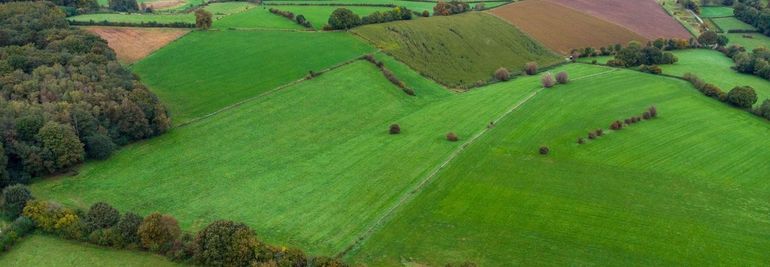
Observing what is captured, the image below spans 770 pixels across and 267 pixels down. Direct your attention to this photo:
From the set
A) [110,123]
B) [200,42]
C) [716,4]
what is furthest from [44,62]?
[716,4]

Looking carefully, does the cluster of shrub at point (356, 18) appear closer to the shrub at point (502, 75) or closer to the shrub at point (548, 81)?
the shrub at point (502, 75)

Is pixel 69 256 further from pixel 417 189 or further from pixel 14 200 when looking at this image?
pixel 417 189

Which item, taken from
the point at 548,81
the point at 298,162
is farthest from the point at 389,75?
the point at 298,162

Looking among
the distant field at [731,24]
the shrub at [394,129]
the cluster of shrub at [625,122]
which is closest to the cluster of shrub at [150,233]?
the shrub at [394,129]

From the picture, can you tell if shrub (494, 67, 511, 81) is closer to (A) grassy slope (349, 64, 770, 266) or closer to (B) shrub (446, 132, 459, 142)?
(A) grassy slope (349, 64, 770, 266)

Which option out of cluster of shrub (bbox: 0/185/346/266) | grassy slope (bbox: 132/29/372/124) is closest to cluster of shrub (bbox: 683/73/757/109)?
grassy slope (bbox: 132/29/372/124)

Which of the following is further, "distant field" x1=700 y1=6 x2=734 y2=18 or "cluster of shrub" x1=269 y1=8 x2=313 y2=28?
"distant field" x1=700 y1=6 x2=734 y2=18
